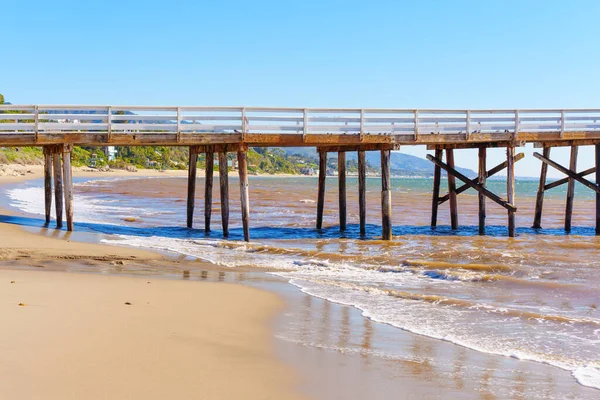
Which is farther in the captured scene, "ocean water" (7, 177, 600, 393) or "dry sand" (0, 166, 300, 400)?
"ocean water" (7, 177, 600, 393)

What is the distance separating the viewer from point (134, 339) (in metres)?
7.21

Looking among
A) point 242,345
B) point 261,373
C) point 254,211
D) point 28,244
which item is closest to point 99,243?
point 28,244

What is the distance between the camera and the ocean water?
8578mm

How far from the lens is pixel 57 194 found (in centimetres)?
1981

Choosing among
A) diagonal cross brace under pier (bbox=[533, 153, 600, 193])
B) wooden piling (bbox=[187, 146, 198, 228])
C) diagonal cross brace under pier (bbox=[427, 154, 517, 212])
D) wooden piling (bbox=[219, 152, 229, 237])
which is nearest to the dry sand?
wooden piling (bbox=[219, 152, 229, 237])

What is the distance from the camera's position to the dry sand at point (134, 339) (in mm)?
5758

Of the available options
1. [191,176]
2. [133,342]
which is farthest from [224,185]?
[133,342]

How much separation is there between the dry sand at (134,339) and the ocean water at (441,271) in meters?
1.15

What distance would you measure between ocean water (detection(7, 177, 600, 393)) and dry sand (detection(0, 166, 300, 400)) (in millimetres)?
1154

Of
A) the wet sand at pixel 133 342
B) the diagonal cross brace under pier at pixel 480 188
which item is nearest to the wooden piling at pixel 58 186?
the wet sand at pixel 133 342

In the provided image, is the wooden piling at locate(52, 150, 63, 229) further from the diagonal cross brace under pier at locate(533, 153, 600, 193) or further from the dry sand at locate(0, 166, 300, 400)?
the diagonal cross brace under pier at locate(533, 153, 600, 193)

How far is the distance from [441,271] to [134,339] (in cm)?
821

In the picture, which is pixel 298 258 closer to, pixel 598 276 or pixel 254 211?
pixel 598 276

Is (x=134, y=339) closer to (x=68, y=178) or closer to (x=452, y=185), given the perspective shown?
(x=68, y=178)
